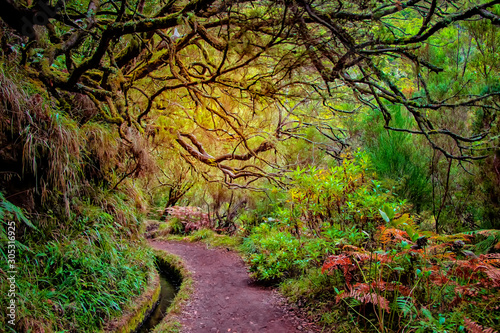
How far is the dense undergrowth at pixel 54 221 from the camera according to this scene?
3166 mm

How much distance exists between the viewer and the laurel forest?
8.56ft

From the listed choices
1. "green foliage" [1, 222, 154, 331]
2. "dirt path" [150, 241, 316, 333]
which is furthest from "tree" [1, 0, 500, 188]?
"dirt path" [150, 241, 316, 333]

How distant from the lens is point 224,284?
6141 millimetres

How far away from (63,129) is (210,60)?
92.7 inches

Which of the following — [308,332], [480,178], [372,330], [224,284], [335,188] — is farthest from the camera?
[224,284]

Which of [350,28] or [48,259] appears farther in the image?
[48,259]

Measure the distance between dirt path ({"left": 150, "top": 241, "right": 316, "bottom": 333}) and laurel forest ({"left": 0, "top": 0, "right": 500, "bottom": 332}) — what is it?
39 cm

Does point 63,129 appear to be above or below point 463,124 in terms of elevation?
below

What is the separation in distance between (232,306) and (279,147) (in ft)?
10.7

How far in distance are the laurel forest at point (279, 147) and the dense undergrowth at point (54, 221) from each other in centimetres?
2

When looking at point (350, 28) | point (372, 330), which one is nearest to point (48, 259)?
point (372, 330)

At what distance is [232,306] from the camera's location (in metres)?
4.86

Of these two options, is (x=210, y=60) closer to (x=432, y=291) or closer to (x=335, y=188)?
(x=335, y=188)

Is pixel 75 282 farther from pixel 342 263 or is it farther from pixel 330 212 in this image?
pixel 330 212
